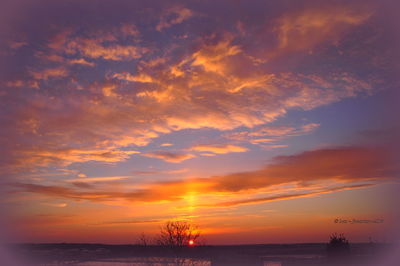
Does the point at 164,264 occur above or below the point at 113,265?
above

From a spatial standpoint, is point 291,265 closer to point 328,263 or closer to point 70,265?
point 328,263

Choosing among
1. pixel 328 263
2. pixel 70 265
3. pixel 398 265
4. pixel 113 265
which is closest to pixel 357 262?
pixel 328 263

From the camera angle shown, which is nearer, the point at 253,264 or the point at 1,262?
the point at 1,262

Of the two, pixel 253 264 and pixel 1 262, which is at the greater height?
pixel 1 262

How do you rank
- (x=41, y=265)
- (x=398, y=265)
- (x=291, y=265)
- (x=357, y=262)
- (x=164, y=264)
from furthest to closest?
(x=41, y=265) < (x=291, y=265) < (x=357, y=262) < (x=164, y=264) < (x=398, y=265)

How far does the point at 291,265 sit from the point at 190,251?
2149cm

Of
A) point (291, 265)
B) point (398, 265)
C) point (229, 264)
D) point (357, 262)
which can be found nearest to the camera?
point (398, 265)

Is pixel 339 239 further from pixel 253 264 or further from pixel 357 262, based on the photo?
pixel 253 264

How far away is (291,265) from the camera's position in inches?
2825

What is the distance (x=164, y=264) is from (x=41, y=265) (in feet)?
197

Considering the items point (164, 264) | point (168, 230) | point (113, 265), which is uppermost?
point (168, 230)

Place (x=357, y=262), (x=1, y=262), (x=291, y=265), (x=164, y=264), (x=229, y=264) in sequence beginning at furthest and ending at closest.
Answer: (x=291, y=265) → (x=229, y=264) → (x=357, y=262) → (x=164, y=264) → (x=1, y=262)

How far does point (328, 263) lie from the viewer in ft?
201

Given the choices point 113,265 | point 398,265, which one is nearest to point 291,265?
point 398,265
